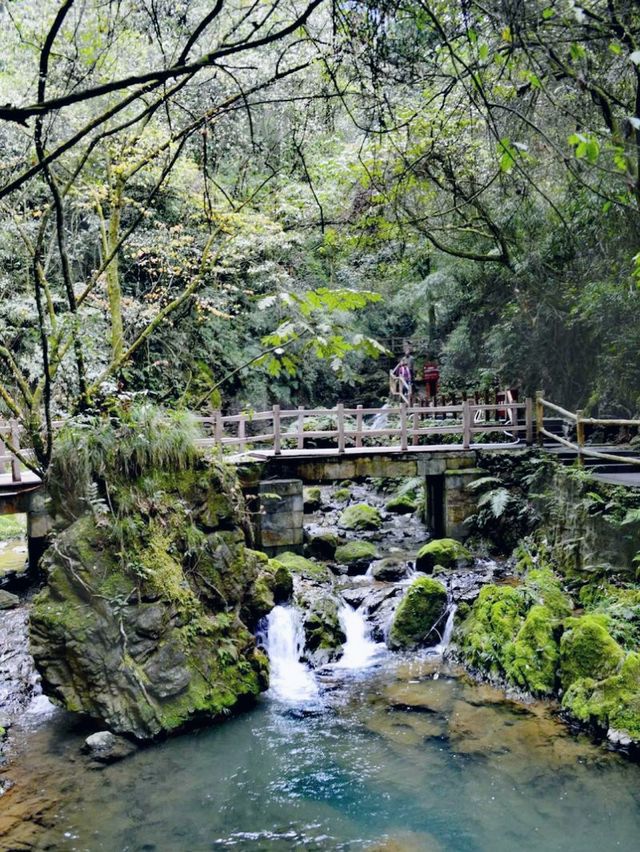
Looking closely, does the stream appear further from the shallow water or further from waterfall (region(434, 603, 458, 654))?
waterfall (region(434, 603, 458, 654))

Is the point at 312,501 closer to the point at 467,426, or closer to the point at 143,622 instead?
the point at 467,426

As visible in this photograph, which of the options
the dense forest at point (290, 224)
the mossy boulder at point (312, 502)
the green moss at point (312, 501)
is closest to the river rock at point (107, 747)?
the dense forest at point (290, 224)

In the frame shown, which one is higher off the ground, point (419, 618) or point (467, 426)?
point (467, 426)

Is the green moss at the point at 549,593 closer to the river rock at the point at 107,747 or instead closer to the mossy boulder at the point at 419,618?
the mossy boulder at the point at 419,618

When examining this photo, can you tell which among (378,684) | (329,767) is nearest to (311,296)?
(329,767)

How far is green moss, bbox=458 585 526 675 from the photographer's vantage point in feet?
28.8

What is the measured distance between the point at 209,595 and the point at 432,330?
16.3 meters

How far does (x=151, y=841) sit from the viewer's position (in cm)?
569

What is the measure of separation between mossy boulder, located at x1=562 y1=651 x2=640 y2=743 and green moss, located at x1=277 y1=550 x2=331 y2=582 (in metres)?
5.20

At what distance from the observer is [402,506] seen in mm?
17391

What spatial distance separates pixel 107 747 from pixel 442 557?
715 cm

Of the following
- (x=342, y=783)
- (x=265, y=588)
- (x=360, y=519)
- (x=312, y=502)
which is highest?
(x=265, y=588)

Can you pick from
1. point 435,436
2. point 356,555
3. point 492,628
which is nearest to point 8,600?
point 356,555

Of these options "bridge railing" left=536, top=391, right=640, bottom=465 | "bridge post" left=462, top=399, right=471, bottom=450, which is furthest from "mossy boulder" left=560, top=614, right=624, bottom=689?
"bridge post" left=462, top=399, right=471, bottom=450
